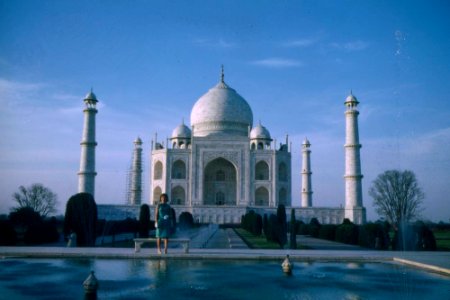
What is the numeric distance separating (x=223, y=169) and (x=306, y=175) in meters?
6.19

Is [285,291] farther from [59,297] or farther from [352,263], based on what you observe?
[352,263]

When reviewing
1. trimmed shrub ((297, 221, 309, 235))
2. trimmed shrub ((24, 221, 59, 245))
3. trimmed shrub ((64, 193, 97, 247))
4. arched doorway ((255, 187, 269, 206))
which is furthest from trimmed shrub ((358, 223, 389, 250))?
arched doorway ((255, 187, 269, 206))

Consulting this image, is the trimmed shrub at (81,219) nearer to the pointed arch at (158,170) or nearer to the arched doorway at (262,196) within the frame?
the pointed arch at (158,170)

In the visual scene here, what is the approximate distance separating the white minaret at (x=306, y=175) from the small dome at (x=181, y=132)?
8981mm

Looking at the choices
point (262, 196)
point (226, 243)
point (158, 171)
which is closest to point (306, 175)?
point (262, 196)

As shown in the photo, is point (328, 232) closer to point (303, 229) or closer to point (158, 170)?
point (303, 229)

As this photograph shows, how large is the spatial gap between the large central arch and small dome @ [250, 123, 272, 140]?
286 centimetres

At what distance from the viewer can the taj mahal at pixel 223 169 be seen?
90.4 ft

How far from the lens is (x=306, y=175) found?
114 feet

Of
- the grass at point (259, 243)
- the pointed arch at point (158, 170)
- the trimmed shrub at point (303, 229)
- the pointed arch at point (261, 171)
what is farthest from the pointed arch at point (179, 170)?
the grass at point (259, 243)

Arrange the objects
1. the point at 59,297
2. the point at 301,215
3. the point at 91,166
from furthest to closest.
→ 1. the point at 301,215
2. the point at 91,166
3. the point at 59,297

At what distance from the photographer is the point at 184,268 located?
6555 mm

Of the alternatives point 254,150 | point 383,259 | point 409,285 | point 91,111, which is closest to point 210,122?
point 254,150

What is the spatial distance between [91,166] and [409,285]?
24.0 meters
